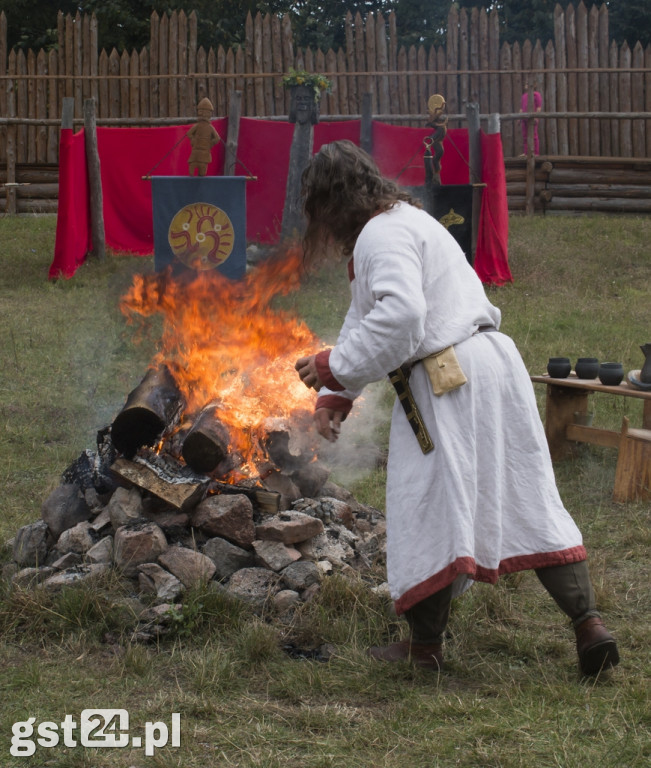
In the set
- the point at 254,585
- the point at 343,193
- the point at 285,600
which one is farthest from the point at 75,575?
the point at 343,193

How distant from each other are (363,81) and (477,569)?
1338 centimetres

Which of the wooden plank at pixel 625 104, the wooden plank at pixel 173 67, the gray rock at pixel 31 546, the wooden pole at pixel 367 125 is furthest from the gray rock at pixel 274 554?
the wooden plank at pixel 625 104

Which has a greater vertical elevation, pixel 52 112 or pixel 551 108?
pixel 52 112

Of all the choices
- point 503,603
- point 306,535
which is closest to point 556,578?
point 503,603

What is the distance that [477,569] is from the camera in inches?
128

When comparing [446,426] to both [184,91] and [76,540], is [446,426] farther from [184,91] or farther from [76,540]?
[184,91]

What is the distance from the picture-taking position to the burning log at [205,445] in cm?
445

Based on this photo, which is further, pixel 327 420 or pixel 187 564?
pixel 187 564

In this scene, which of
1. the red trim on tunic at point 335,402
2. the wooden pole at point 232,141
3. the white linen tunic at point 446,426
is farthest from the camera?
the wooden pole at point 232,141

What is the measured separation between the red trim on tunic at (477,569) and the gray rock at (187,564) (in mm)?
1050

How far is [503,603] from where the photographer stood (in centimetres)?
399

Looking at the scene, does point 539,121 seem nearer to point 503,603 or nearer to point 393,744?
point 503,603

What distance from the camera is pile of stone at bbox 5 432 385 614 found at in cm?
402

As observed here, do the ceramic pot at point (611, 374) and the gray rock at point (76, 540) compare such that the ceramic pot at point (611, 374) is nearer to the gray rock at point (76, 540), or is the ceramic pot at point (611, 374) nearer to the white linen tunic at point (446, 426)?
the white linen tunic at point (446, 426)
